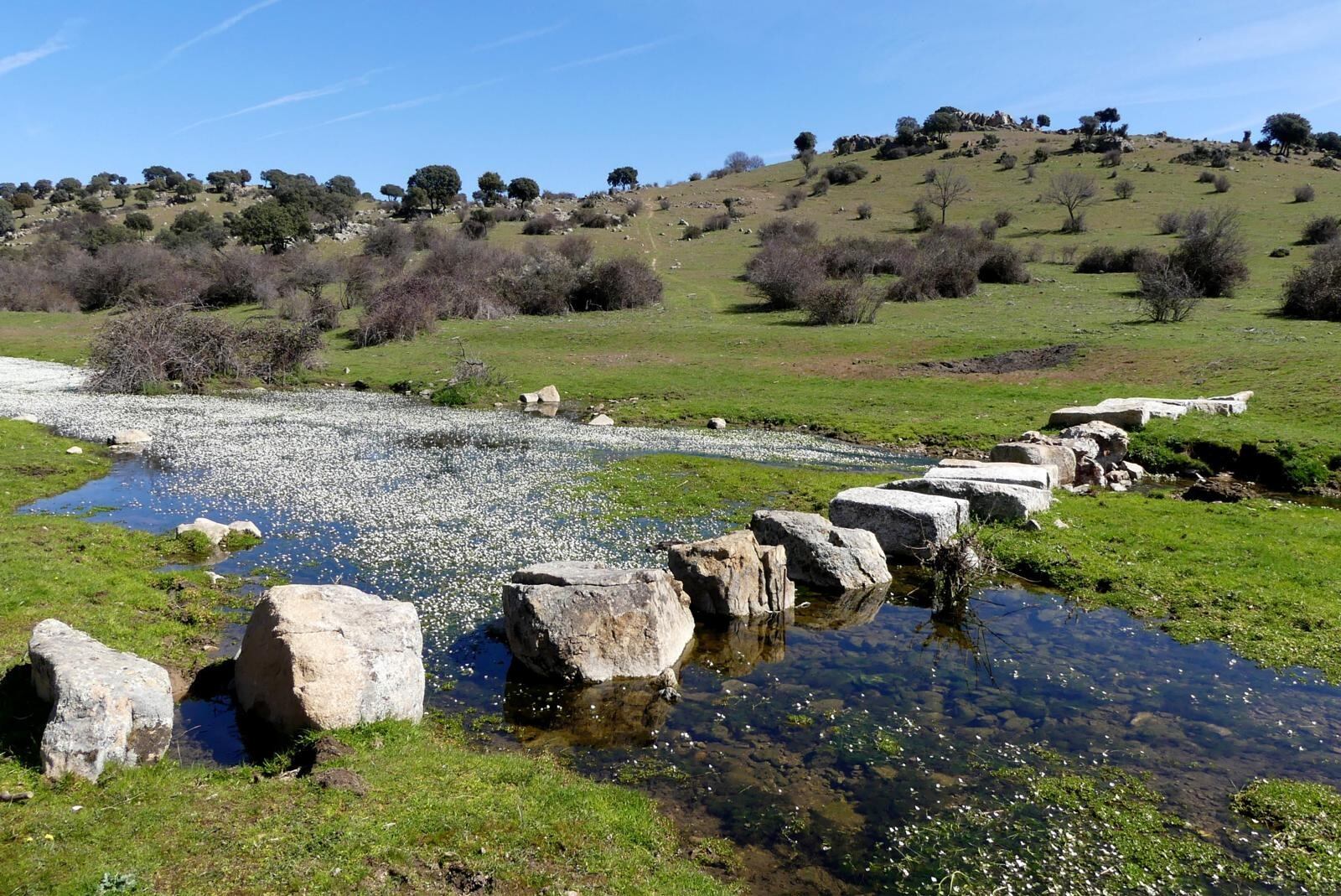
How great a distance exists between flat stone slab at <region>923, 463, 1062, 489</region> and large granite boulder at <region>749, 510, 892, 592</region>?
14.3ft

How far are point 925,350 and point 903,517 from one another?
3237 cm

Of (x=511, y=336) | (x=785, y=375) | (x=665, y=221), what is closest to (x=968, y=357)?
(x=785, y=375)

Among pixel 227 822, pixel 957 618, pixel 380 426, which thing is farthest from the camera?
pixel 380 426

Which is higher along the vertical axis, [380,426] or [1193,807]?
[380,426]

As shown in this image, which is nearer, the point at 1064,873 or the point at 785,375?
the point at 1064,873

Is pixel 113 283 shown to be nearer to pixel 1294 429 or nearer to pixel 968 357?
A: pixel 968 357

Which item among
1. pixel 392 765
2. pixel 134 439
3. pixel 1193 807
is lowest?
pixel 1193 807

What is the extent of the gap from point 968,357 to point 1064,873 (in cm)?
4081

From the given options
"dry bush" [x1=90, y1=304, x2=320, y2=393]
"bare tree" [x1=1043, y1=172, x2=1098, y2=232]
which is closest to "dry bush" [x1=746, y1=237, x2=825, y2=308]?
"dry bush" [x1=90, y1=304, x2=320, y2=393]

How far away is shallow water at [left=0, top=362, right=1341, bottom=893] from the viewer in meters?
9.27

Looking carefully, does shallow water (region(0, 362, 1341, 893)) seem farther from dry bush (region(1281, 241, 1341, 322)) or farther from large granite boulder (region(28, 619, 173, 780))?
dry bush (region(1281, 241, 1341, 322))

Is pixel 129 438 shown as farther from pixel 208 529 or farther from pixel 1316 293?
pixel 1316 293

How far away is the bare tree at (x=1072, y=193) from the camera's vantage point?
3652 inches

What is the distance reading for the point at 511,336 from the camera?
5747 centimetres
